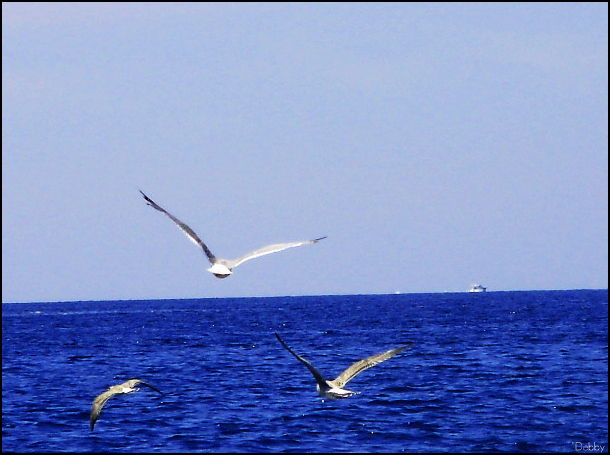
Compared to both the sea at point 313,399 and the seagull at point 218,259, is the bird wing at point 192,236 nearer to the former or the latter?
the seagull at point 218,259

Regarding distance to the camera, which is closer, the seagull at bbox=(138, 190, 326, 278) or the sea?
the seagull at bbox=(138, 190, 326, 278)

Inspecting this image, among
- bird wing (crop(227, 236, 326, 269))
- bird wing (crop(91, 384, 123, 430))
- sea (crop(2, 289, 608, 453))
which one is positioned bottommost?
sea (crop(2, 289, 608, 453))

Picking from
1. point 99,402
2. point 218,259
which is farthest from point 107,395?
point 218,259

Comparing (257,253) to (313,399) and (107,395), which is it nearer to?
(107,395)

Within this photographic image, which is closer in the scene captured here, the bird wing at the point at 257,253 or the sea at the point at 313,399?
the bird wing at the point at 257,253

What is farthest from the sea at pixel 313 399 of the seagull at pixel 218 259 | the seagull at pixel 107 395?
the seagull at pixel 218 259

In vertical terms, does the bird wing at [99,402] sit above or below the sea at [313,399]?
above

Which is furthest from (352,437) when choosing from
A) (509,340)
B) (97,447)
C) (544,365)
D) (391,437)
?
(509,340)

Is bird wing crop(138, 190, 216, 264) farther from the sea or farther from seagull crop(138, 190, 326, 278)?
the sea

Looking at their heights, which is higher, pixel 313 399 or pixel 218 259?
pixel 218 259

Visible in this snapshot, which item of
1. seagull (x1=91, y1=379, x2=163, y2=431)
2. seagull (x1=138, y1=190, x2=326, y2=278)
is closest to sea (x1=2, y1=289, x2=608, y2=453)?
seagull (x1=91, y1=379, x2=163, y2=431)


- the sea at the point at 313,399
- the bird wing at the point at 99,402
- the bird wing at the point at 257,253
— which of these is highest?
the bird wing at the point at 257,253

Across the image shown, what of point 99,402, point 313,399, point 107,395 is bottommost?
point 313,399

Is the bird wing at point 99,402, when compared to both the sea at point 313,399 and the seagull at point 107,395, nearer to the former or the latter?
the seagull at point 107,395
